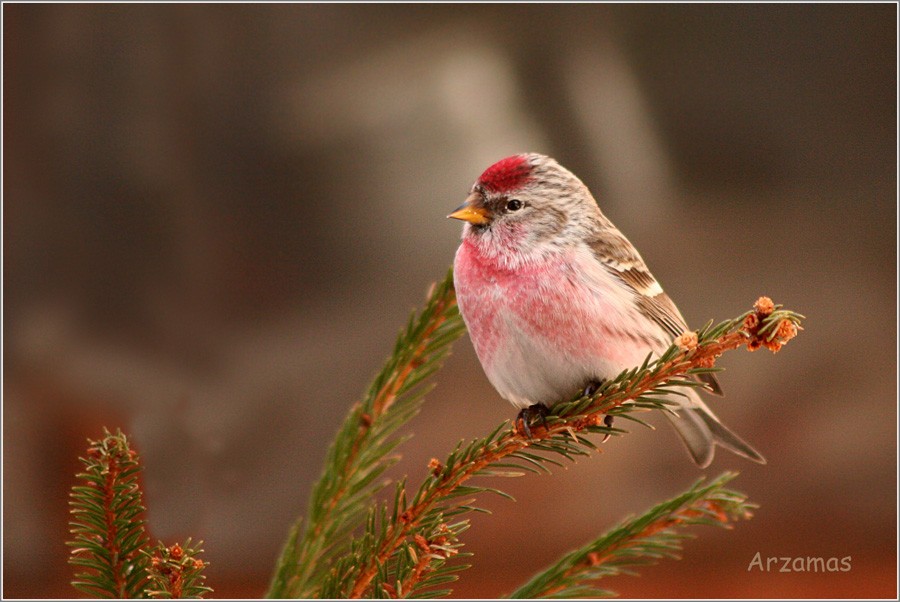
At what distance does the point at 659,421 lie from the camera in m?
0.96

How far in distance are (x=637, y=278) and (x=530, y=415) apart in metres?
0.19

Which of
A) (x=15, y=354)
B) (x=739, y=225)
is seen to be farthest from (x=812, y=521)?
(x=15, y=354)

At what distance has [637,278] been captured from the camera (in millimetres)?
691

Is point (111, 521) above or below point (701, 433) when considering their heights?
below

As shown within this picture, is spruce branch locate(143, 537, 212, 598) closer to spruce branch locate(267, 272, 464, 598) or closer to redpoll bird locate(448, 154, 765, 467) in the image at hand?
spruce branch locate(267, 272, 464, 598)

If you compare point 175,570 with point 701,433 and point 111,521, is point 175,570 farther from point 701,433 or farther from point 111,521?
point 701,433

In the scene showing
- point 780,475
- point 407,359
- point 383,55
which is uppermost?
point 383,55

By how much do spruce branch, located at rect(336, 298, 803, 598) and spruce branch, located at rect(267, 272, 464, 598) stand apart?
0.08 ft

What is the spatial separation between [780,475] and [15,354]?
0.97 metres

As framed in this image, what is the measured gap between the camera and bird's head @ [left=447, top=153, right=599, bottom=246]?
645 millimetres

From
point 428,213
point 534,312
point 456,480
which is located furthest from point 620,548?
point 428,213

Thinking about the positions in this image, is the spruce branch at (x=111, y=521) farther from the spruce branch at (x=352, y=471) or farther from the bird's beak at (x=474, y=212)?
the bird's beak at (x=474, y=212)

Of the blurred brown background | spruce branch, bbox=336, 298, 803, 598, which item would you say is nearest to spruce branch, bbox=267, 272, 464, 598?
spruce branch, bbox=336, 298, 803, 598

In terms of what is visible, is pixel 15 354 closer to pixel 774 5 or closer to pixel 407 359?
pixel 407 359
